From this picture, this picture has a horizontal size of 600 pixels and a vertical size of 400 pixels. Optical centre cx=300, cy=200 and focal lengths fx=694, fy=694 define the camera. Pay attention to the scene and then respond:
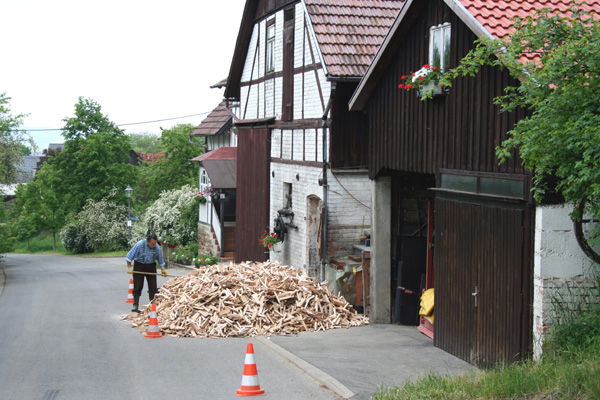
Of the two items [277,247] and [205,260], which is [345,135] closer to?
[277,247]

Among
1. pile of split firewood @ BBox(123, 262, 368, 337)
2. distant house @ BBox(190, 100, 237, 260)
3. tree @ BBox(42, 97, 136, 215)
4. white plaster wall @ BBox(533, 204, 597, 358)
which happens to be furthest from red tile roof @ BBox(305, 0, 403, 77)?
tree @ BBox(42, 97, 136, 215)

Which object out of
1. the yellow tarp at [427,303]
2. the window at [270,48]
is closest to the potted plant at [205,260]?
the window at [270,48]

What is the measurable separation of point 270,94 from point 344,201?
5.37 meters

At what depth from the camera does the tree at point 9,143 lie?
3435cm

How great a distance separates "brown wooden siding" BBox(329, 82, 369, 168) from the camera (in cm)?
1524

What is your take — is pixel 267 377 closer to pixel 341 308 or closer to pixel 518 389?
pixel 518 389

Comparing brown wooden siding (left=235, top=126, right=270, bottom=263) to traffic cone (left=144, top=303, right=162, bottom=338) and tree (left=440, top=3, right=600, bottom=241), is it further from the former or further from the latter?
tree (left=440, top=3, right=600, bottom=241)

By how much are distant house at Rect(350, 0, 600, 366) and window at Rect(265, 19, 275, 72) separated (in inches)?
237

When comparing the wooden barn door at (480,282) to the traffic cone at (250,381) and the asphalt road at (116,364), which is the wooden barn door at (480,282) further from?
the traffic cone at (250,381)

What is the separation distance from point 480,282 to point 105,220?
150 ft

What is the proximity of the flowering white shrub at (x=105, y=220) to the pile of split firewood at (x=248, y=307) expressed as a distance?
127 ft

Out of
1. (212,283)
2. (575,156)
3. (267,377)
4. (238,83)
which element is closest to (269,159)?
(238,83)

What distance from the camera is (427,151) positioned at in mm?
11484

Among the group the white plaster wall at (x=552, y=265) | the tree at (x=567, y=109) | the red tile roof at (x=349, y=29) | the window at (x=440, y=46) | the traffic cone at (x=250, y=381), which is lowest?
the traffic cone at (x=250, y=381)
